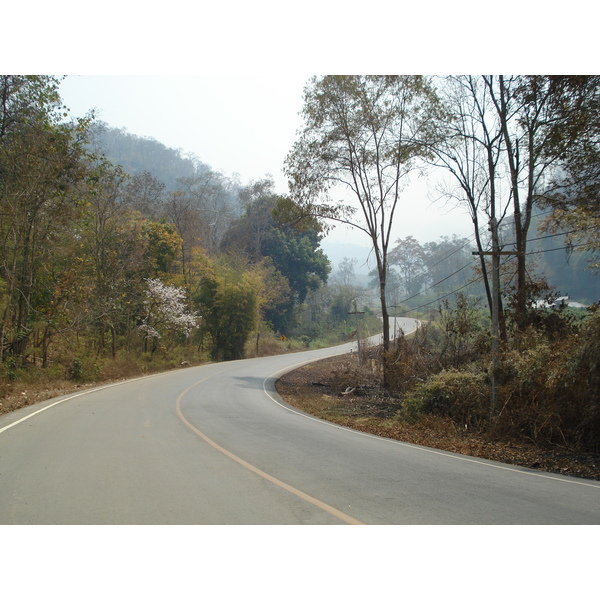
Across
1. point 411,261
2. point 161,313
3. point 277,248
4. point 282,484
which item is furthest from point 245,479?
point 411,261

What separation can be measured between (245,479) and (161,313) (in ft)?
99.3

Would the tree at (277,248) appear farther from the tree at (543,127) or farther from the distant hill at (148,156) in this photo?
the distant hill at (148,156)

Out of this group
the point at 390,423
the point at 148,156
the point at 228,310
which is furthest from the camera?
the point at 148,156

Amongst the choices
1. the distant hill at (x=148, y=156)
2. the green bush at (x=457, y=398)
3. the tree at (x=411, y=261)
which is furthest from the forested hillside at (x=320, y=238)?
the distant hill at (x=148, y=156)

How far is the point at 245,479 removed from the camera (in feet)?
24.3

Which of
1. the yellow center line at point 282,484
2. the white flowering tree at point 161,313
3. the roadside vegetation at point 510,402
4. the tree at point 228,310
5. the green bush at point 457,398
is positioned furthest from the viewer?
the tree at point 228,310

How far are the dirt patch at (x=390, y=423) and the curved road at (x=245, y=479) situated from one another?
1.07m

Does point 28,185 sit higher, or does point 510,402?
point 28,185

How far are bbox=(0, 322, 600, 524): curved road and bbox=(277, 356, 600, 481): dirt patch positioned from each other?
3.52 ft

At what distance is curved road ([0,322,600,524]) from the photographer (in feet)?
19.2

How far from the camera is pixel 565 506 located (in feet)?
21.5

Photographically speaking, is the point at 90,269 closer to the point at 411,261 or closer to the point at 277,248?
the point at 277,248

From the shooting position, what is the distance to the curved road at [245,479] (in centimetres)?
586

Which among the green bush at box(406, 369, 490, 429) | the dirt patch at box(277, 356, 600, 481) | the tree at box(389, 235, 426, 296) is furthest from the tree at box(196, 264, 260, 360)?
the tree at box(389, 235, 426, 296)
